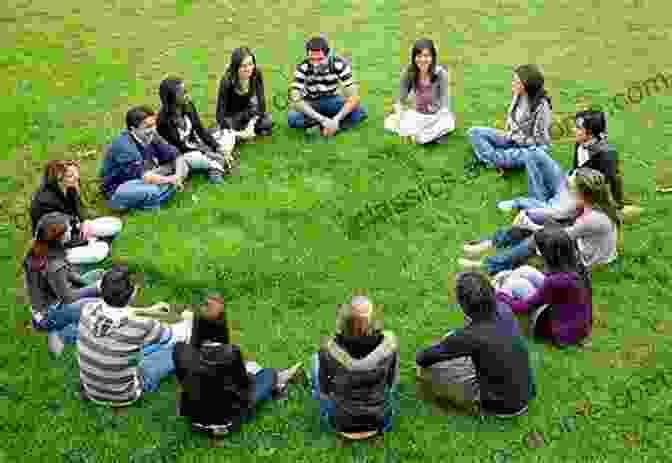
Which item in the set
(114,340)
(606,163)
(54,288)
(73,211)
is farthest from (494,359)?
(73,211)

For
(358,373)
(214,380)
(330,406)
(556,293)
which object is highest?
(556,293)

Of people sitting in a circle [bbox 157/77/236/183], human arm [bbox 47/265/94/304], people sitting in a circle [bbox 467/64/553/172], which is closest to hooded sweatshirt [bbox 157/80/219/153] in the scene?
people sitting in a circle [bbox 157/77/236/183]

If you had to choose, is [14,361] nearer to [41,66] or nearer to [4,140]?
[4,140]

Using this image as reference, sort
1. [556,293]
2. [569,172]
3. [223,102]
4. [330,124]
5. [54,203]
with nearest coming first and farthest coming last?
[556,293] < [54,203] < [569,172] < [223,102] < [330,124]

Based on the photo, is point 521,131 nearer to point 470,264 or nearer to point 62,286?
point 470,264

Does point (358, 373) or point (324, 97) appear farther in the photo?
point (324, 97)

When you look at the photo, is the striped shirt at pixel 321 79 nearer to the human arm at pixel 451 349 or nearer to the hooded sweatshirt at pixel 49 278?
the hooded sweatshirt at pixel 49 278

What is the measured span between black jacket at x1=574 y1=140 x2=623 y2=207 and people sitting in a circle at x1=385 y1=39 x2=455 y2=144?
2291mm

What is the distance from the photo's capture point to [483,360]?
600cm

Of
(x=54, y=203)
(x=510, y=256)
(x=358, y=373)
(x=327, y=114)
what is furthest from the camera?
(x=327, y=114)

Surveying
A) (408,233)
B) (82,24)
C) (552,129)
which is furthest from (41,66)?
(552,129)

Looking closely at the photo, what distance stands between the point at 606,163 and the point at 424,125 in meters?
2.69

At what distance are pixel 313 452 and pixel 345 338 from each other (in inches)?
42.1

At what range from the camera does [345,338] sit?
5828 mm
